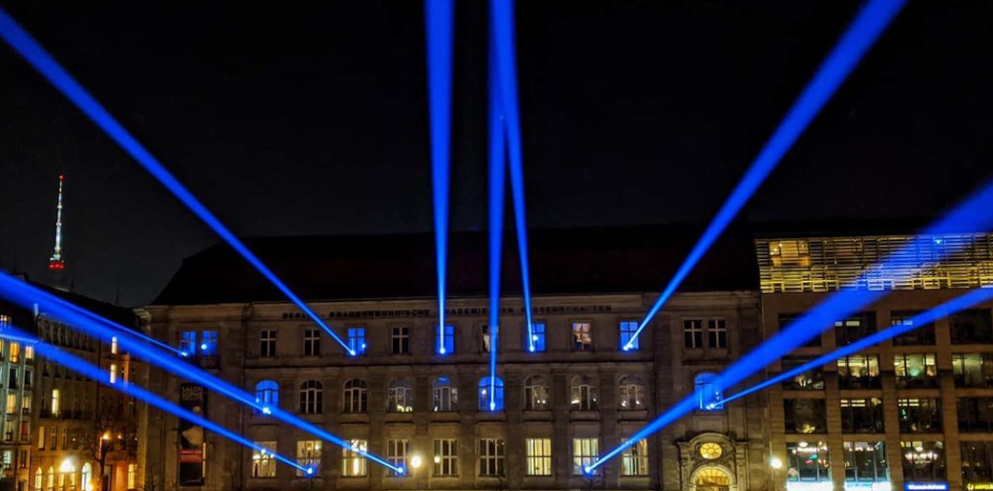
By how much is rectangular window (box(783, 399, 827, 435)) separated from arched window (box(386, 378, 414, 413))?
708 inches

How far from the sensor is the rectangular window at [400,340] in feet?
173

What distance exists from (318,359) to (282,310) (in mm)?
3159

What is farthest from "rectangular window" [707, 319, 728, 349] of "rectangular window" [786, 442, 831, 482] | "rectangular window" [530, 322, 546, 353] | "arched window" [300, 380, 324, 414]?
"arched window" [300, 380, 324, 414]

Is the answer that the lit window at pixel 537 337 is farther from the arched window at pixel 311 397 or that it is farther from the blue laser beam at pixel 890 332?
the arched window at pixel 311 397

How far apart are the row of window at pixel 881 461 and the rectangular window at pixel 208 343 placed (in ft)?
94.2

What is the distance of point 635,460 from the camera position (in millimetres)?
50156

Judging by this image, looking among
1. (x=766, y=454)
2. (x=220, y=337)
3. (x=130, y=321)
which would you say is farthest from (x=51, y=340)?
(x=766, y=454)

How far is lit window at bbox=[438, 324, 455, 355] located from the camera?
171 feet

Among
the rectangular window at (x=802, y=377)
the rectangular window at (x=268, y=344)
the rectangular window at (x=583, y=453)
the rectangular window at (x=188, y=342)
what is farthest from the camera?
the rectangular window at (x=188, y=342)

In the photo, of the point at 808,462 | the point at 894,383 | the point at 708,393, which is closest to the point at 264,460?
the point at 708,393

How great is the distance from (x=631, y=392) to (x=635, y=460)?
3.25m

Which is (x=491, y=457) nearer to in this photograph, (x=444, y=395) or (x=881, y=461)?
(x=444, y=395)

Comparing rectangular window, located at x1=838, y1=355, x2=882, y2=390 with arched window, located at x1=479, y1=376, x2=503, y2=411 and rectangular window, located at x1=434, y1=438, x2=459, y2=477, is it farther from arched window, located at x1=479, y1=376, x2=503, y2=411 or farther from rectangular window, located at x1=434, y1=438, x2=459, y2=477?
rectangular window, located at x1=434, y1=438, x2=459, y2=477

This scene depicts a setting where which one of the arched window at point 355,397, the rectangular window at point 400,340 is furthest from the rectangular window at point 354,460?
the rectangular window at point 400,340
